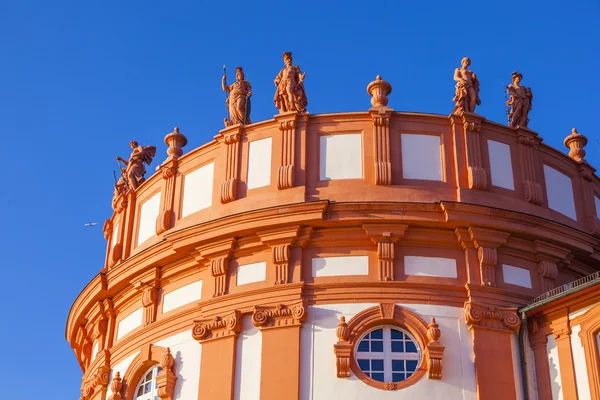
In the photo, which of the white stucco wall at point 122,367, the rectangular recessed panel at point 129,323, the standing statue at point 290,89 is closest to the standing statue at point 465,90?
the standing statue at point 290,89

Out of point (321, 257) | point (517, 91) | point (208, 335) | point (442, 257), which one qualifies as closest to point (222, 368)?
point (208, 335)

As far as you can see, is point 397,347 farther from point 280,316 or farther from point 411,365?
point 280,316

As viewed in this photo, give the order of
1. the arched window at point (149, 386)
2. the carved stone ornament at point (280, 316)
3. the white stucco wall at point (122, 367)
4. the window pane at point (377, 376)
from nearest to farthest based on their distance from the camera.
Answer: the window pane at point (377, 376) < the carved stone ornament at point (280, 316) < the arched window at point (149, 386) < the white stucco wall at point (122, 367)

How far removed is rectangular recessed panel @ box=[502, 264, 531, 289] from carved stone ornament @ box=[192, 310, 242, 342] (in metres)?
6.37

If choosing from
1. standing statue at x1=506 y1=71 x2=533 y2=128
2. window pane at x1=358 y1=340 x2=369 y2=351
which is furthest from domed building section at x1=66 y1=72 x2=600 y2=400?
standing statue at x1=506 y1=71 x2=533 y2=128

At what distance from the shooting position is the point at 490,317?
2450 cm

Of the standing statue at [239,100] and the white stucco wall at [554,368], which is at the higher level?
the standing statue at [239,100]

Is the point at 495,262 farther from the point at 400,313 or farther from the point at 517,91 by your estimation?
the point at 517,91

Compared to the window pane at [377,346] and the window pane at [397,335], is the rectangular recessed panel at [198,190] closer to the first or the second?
the window pane at [377,346]

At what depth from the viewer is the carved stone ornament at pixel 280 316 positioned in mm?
24344

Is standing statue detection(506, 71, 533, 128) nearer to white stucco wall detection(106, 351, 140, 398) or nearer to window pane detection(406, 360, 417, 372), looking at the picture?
window pane detection(406, 360, 417, 372)

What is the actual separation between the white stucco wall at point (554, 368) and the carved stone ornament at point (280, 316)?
562 centimetres

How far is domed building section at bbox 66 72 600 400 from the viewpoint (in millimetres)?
23953

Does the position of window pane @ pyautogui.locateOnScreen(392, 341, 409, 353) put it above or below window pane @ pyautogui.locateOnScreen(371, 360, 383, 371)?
above
